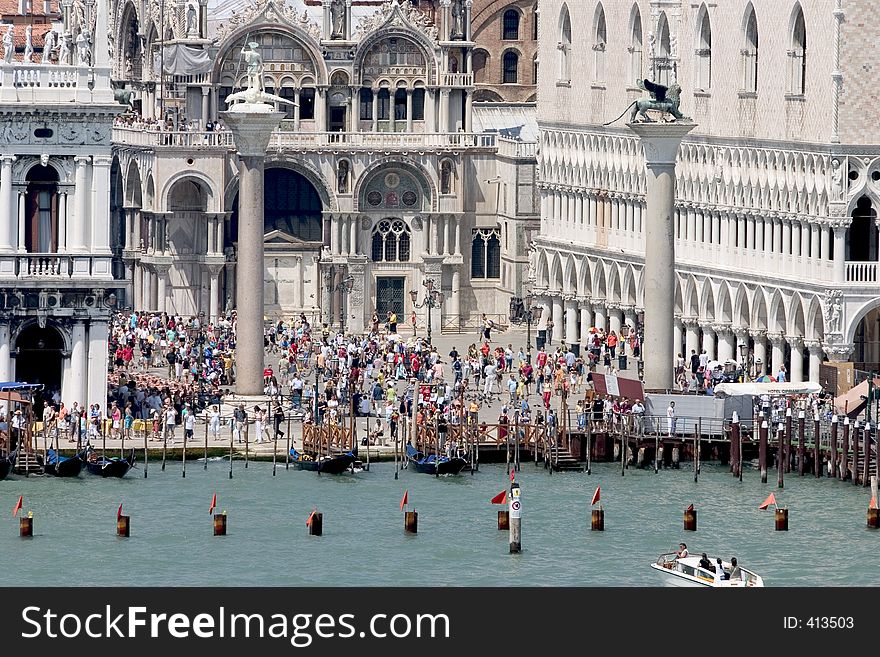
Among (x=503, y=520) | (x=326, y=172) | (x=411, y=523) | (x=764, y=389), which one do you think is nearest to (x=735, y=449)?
(x=764, y=389)

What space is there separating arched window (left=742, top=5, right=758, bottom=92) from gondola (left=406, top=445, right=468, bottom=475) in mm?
24707

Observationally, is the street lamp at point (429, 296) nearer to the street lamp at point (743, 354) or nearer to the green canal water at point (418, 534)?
the street lamp at point (743, 354)

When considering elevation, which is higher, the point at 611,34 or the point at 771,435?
the point at 611,34

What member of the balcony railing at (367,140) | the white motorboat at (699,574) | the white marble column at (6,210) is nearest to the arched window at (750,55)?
the balcony railing at (367,140)

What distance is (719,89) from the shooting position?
486 feet

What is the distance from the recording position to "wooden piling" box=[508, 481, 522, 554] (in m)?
110

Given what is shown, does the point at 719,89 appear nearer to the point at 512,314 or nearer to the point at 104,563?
the point at 512,314

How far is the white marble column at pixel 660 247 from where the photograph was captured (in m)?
128

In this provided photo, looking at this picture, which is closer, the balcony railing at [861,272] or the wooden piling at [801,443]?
the wooden piling at [801,443]

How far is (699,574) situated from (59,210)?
29581 millimetres

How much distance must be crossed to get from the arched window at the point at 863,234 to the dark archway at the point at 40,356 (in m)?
26.8

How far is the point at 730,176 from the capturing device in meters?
148
